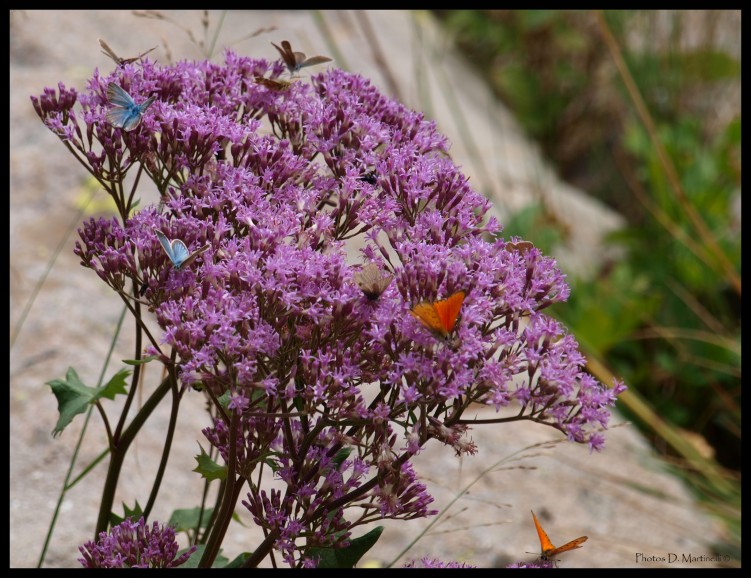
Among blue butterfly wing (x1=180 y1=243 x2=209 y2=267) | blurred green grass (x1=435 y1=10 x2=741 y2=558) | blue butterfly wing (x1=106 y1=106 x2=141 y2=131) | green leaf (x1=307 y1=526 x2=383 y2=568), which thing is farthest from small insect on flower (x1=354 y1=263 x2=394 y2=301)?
blurred green grass (x1=435 y1=10 x2=741 y2=558)

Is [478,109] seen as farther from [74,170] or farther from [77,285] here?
[77,285]

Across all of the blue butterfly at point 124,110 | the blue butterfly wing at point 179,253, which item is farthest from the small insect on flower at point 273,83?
the blue butterfly wing at point 179,253

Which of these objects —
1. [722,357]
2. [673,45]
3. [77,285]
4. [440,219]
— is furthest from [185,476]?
[673,45]

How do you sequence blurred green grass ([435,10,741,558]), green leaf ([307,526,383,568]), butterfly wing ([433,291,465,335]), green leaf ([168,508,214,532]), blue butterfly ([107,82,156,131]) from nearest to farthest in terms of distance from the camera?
butterfly wing ([433,291,465,335]) < green leaf ([307,526,383,568]) < blue butterfly ([107,82,156,131]) < green leaf ([168,508,214,532]) < blurred green grass ([435,10,741,558])

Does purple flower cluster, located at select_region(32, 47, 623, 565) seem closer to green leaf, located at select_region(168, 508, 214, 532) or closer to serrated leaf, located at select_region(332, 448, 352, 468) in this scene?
serrated leaf, located at select_region(332, 448, 352, 468)

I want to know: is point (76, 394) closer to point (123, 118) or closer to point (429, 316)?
point (123, 118)

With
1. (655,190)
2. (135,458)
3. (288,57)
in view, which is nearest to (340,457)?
(288,57)
